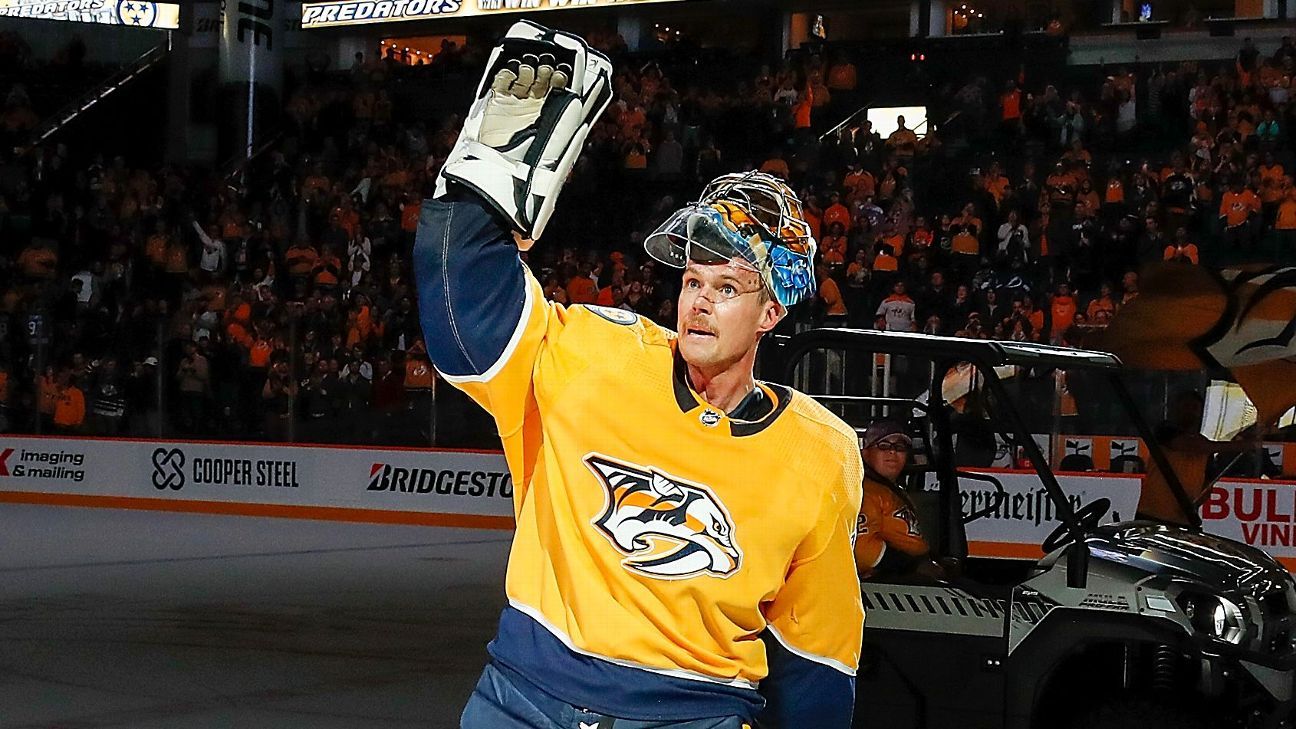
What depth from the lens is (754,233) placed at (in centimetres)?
250

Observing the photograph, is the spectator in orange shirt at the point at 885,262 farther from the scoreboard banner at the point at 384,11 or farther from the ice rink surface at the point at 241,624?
the scoreboard banner at the point at 384,11

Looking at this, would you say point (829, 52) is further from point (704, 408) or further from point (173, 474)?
point (704, 408)

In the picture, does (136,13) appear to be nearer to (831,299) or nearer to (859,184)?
(859,184)

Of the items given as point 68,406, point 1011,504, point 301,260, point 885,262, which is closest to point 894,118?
point 885,262

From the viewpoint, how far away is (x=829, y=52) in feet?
74.9

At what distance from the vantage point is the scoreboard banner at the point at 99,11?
30.8 meters

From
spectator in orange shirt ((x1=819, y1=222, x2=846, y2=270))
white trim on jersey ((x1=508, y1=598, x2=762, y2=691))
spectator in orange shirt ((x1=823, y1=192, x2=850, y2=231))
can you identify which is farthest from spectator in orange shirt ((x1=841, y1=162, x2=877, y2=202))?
white trim on jersey ((x1=508, y1=598, x2=762, y2=691))

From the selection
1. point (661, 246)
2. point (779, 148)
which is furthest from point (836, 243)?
point (661, 246)

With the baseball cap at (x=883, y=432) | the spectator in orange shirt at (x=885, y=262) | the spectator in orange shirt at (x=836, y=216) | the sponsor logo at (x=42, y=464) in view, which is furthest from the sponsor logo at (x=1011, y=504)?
the sponsor logo at (x=42, y=464)

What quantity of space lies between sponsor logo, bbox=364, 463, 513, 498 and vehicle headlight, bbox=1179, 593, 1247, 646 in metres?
10.7

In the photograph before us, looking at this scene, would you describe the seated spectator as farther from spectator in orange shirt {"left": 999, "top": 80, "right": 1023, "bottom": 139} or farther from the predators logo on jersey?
the predators logo on jersey

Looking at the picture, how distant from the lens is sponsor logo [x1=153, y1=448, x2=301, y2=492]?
55.1 feet

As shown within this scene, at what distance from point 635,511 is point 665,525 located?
0.15 feet

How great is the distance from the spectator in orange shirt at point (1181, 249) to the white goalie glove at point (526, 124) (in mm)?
13716
